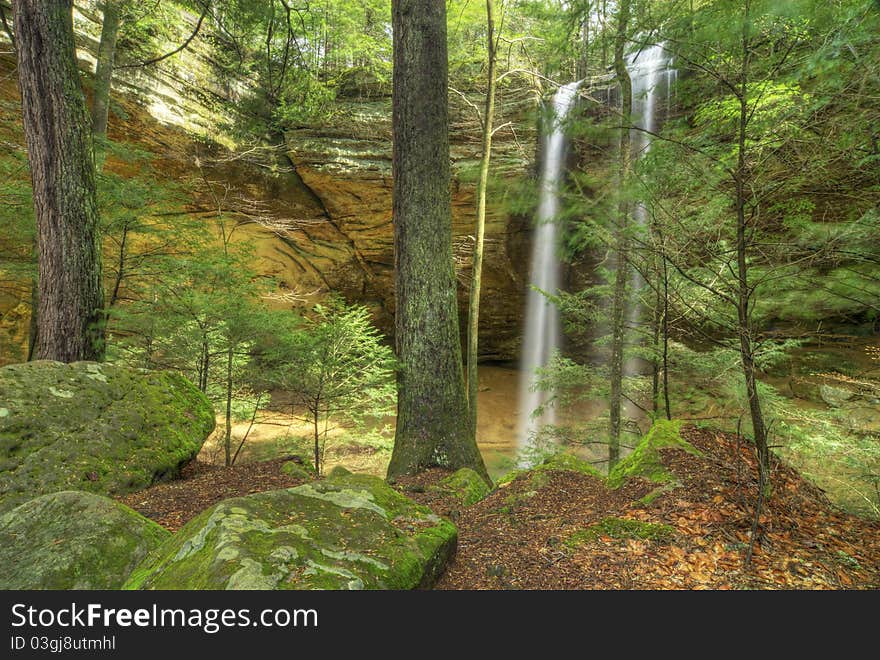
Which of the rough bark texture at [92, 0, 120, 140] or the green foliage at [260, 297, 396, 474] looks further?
the rough bark texture at [92, 0, 120, 140]

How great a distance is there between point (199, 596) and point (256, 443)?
10.9m

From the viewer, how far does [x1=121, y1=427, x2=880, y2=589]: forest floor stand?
2195 millimetres

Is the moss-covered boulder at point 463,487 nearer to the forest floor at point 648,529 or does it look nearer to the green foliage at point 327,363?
the forest floor at point 648,529

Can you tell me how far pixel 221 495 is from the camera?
3.33m

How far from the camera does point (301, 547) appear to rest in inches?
65.4

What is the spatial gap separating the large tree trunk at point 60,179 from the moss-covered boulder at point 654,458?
554 cm

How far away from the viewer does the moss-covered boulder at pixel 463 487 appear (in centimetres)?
363

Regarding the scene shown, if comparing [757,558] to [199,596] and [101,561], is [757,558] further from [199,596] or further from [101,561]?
[101,561]

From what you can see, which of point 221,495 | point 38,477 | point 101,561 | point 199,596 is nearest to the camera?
point 199,596

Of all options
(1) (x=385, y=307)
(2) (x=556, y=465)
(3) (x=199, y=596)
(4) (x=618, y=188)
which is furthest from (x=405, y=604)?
(1) (x=385, y=307)

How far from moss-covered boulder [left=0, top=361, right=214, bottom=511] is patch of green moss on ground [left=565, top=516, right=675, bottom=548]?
3449 mm

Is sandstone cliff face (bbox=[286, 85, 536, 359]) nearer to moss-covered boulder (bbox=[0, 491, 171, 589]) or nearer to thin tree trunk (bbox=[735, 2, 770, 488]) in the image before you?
thin tree trunk (bbox=[735, 2, 770, 488])

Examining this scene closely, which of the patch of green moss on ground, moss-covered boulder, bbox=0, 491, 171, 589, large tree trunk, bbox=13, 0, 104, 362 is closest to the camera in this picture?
moss-covered boulder, bbox=0, 491, 171, 589

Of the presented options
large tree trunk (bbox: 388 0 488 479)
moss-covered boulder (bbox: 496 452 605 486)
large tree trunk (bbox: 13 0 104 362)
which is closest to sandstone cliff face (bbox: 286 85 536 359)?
large tree trunk (bbox: 388 0 488 479)
